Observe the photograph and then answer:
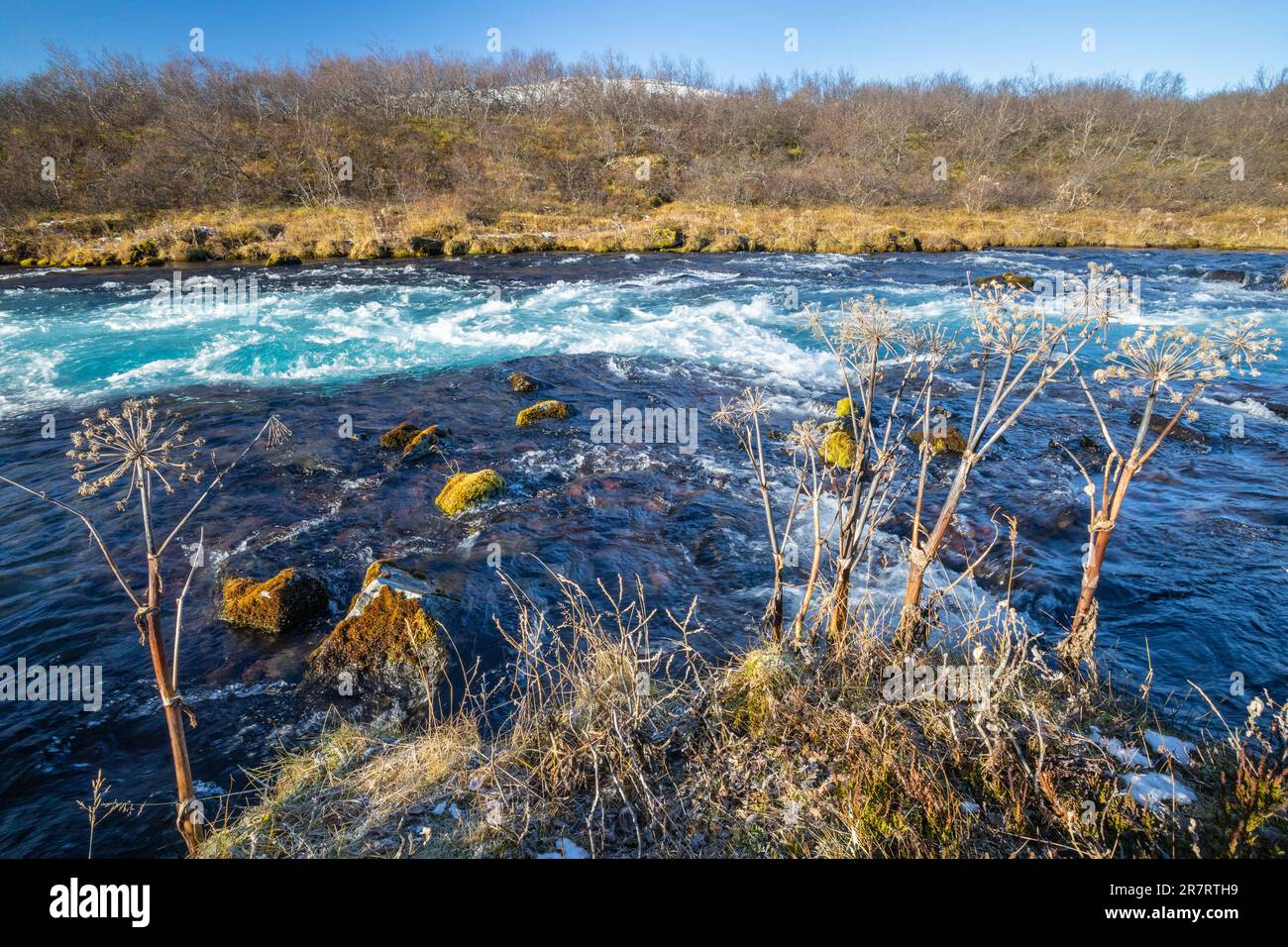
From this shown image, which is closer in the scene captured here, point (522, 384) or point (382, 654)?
point (382, 654)

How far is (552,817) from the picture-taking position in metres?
2.96

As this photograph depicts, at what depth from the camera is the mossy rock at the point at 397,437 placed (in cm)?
947

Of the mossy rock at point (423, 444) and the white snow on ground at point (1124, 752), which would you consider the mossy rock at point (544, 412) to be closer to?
the mossy rock at point (423, 444)

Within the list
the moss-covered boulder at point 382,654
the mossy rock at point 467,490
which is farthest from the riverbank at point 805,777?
the mossy rock at point 467,490

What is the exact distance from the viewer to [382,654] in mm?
5223

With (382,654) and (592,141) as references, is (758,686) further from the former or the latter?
(592,141)

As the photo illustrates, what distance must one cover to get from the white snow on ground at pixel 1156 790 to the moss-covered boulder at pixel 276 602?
6.27m

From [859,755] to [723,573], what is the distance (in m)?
3.62

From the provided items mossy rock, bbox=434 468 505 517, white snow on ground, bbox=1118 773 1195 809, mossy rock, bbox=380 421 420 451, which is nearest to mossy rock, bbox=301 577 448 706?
mossy rock, bbox=434 468 505 517

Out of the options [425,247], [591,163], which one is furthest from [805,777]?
[591,163]

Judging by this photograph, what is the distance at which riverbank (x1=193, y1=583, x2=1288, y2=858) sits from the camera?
268cm

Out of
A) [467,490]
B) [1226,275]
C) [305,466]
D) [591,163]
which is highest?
[591,163]

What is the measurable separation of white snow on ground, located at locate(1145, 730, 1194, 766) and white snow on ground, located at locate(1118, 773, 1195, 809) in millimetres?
222

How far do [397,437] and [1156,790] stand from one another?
944 centimetres
